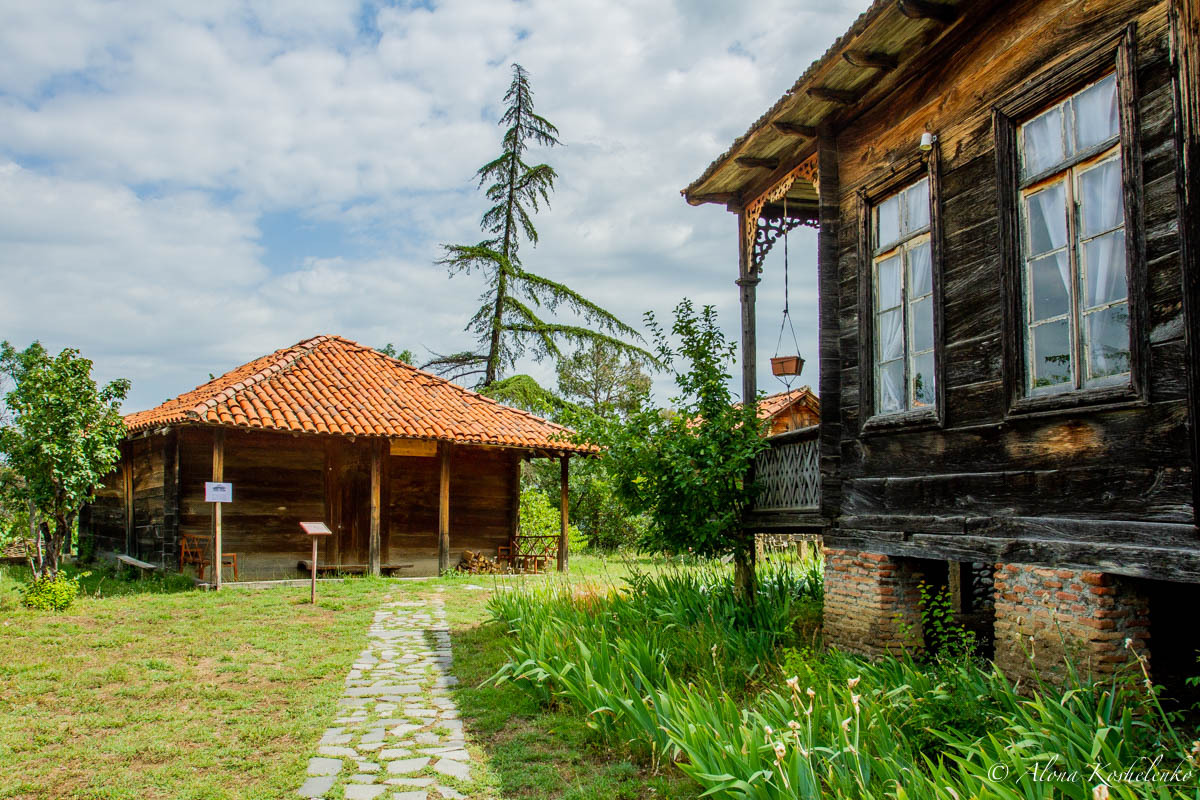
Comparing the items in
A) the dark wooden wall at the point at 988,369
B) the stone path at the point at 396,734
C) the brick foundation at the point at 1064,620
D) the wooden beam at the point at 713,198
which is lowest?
the stone path at the point at 396,734

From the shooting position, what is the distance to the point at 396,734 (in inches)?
247

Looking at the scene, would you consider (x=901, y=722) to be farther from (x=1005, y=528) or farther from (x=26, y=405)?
(x=26, y=405)

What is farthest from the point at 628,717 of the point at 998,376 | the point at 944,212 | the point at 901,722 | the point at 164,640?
the point at 164,640

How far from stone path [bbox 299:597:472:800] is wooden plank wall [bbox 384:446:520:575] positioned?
7.23 m

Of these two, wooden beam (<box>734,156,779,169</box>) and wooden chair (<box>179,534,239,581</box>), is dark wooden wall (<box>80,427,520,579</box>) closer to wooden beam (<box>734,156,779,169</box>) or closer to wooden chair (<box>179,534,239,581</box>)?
wooden chair (<box>179,534,239,581</box>)

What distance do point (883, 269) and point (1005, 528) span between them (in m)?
2.50

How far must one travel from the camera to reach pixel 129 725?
21.2 feet

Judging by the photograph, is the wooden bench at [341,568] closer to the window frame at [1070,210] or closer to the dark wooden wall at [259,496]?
the dark wooden wall at [259,496]

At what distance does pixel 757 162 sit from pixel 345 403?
32.4 feet

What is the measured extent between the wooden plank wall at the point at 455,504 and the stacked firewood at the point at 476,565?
0.20 m

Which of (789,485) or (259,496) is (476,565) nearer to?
(259,496)

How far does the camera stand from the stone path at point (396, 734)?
16.9ft

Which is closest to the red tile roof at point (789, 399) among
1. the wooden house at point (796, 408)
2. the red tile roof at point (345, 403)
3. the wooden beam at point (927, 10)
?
the wooden house at point (796, 408)

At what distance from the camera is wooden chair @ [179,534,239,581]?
576 inches
